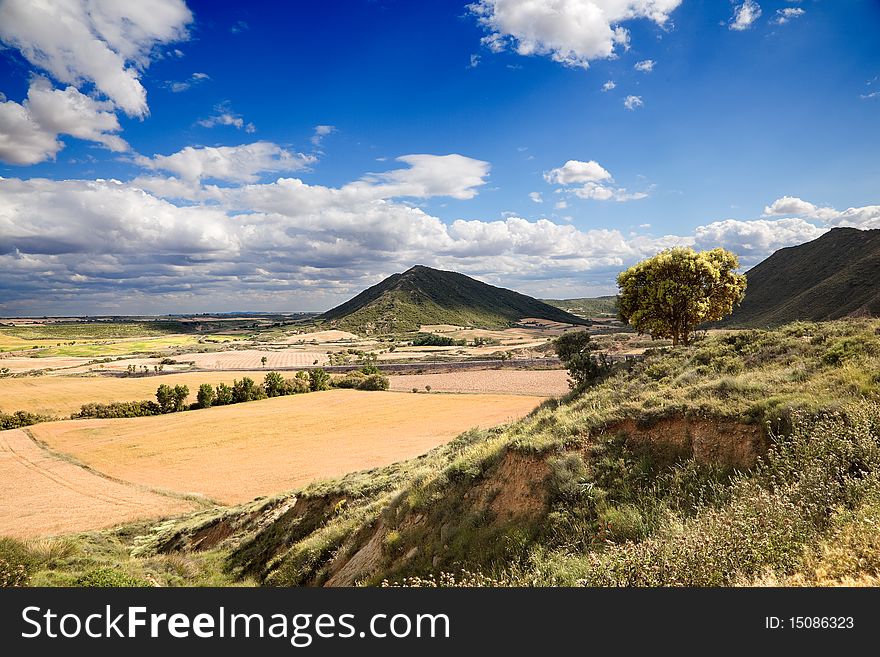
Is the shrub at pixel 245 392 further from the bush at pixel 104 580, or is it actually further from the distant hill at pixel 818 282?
the distant hill at pixel 818 282

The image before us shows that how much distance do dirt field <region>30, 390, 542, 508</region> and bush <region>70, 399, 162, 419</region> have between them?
4.04 m

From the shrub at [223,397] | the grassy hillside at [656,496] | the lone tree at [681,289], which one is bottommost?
the shrub at [223,397]

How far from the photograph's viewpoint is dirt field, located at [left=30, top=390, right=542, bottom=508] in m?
33.1

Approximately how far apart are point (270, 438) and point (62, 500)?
18.3 m

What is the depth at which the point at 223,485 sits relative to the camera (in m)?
31.3

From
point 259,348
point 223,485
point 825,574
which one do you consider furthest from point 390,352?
point 825,574

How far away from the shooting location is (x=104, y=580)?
10.2 m

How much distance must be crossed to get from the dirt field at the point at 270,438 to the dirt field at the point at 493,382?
20.5ft

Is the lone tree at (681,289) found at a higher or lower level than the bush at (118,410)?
higher

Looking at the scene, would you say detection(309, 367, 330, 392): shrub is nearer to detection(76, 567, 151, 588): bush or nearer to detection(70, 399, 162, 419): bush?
detection(70, 399, 162, 419): bush

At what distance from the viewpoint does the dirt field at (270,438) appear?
3309cm

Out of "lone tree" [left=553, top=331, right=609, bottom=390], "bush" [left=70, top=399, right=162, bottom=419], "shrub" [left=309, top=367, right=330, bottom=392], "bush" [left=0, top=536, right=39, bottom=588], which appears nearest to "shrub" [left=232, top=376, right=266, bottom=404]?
"shrub" [left=309, top=367, right=330, bottom=392]

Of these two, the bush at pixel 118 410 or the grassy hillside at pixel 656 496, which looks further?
the bush at pixel 118 410

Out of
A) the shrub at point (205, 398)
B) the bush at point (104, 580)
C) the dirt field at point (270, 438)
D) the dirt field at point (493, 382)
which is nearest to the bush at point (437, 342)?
the dirt field at point (493, 382)
